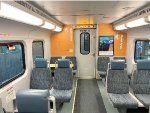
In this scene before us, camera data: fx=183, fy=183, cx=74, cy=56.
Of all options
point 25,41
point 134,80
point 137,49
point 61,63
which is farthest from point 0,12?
point 137,49

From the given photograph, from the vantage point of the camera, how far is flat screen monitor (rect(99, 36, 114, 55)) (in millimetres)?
7773

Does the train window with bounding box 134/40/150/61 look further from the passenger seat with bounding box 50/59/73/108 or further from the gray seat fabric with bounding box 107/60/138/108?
the passenger seat with bounding box 50/59/73/108

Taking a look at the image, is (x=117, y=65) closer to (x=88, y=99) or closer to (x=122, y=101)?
(x=122, y=101)

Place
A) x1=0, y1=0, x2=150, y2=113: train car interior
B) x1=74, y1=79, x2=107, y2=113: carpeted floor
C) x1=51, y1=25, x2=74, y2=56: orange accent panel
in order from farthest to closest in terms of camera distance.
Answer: x1=51, y1=25, x2=74, y2=56: orange accent panel → x1=74, y1=79, x2=107, y2=113: carpeted floor → x1=0, y1=0, x2=150, y2=113: train car interior

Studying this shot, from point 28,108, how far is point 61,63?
277 centimetres

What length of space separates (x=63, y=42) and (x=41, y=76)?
10.7 feet

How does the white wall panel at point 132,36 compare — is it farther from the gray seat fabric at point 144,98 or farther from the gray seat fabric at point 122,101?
the gray seat fabric at point 122,101

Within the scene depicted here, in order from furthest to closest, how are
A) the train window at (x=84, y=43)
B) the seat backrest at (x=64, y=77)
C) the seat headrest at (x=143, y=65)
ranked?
the train window at (x=84, y=43) < the seat backrest at (x=64, y=77) < the seat headrest at (x=143, y=65)

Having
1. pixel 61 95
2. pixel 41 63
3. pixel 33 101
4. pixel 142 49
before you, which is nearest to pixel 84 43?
pixel 142 49

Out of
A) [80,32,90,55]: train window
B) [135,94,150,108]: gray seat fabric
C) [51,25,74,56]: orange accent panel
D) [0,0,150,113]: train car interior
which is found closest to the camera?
[0,0,150,113]: train car interior

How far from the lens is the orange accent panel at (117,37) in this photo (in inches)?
302

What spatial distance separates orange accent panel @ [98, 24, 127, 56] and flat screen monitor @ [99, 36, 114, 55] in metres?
0.13

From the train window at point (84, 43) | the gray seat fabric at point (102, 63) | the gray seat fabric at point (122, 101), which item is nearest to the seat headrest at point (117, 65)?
the gray seat fabric at point (122, 101)

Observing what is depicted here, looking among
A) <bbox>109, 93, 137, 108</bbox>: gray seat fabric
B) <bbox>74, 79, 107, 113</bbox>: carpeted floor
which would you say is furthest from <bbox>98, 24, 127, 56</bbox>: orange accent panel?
<bbox>109, 93, 137, 108</bbox>: gray seat fabric
